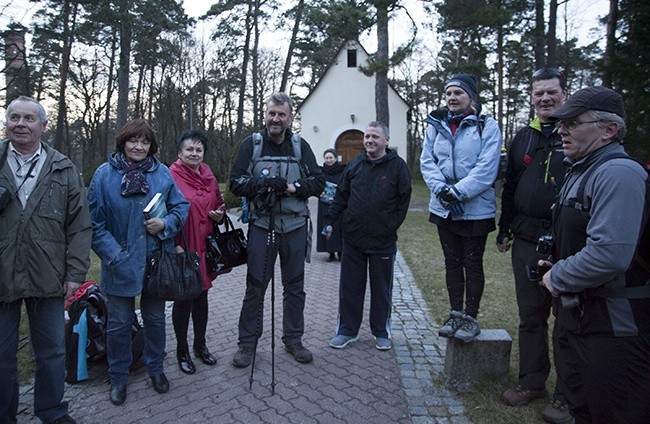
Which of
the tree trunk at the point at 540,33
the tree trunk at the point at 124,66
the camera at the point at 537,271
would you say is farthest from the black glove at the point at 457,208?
the tree trunk at the point at 124,66

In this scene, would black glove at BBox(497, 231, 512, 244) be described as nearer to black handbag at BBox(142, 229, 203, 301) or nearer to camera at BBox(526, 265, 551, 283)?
camera at BBox(526, 265, 551, 283)

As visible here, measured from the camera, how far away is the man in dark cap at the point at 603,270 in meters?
2.11

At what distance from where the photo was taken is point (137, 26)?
16750 mm

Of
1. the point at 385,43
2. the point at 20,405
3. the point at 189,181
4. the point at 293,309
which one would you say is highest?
the point at 385,43

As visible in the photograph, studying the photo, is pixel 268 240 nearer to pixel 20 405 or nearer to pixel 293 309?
pixel 293 309

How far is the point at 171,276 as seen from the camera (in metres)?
3.50

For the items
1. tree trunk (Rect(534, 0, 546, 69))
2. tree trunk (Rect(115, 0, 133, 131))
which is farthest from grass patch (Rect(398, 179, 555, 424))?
tree trunk (Rect(115, 0, 133, 131))

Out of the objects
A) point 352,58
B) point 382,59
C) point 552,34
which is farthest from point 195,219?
point 352,58

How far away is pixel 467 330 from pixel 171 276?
2235mm

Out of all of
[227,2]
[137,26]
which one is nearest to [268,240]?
[137,26]

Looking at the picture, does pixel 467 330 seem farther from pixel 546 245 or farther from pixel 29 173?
pixel 29 173

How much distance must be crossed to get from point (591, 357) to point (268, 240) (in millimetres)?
2568

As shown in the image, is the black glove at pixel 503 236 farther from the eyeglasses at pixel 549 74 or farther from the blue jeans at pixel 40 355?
the blue jeans at pixel 40 355

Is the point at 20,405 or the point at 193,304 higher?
the point at 193,304
